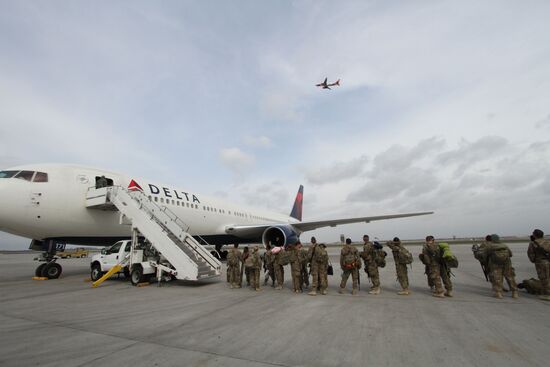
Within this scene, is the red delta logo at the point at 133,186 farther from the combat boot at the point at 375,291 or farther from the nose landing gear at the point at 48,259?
the combat boot at the point at 375,291

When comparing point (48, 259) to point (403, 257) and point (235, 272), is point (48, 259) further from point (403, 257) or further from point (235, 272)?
point (403, 257)

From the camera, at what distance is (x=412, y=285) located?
337 inches

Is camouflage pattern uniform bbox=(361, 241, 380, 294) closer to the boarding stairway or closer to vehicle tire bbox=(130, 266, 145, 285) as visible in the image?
the boarding stairway

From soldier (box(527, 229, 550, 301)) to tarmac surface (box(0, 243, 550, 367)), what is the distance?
54 cm

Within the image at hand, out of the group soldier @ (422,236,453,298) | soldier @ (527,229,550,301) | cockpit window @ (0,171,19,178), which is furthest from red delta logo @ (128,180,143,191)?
soldier @ (527,229,550,301)

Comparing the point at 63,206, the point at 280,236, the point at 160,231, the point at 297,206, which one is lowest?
the point at 280,236

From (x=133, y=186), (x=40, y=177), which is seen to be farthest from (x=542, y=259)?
(x=40, y=177)

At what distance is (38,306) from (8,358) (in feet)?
11.7

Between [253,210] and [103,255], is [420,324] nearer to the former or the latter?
[103,255]

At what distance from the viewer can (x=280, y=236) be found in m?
15.4

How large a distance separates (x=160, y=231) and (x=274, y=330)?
21.3ft

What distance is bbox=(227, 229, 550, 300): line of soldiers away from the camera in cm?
652

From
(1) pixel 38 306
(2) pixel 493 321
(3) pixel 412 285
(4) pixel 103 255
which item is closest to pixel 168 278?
(4) pixel 103 255

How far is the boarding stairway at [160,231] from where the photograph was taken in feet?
28.4
